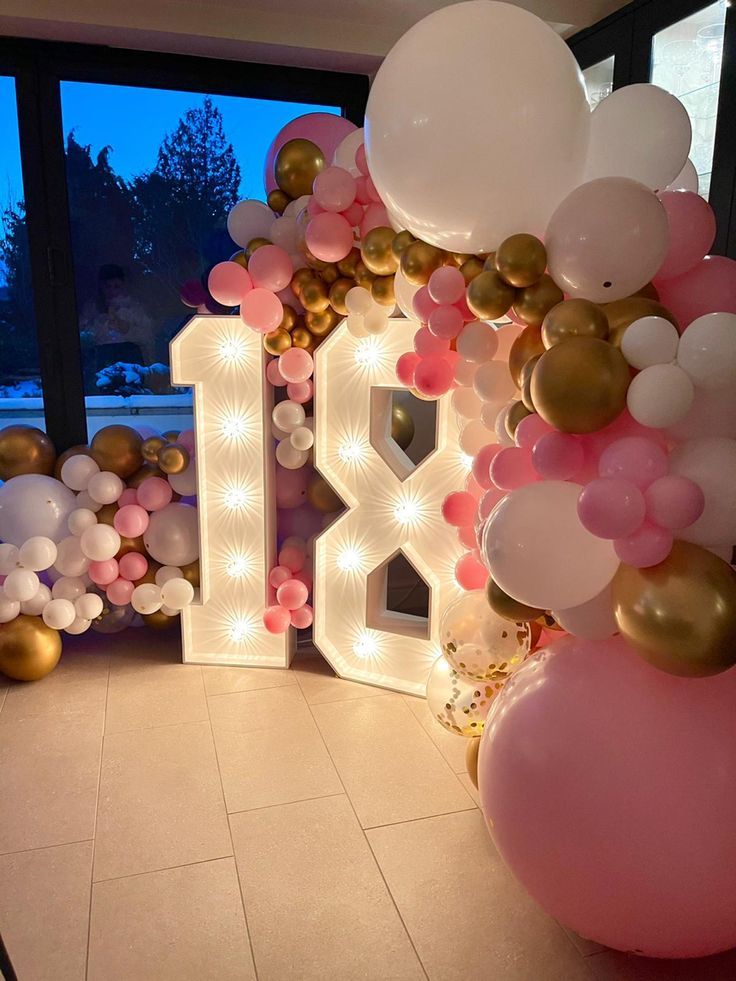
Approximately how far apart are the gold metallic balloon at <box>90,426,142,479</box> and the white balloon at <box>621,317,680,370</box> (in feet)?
6.26

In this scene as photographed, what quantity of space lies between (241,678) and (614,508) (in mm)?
1773

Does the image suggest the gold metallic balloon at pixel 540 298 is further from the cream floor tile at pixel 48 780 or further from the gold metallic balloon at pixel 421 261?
the cream floor tile at pixel 48 780

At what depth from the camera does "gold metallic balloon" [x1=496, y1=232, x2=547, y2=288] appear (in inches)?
56.8

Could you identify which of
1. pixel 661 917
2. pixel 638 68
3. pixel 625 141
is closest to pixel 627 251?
pixel 625 141

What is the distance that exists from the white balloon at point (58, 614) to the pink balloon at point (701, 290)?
2046mm

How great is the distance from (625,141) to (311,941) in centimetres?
169

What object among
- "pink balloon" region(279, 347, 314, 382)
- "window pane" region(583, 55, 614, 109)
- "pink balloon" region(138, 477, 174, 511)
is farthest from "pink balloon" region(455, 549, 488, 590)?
"window pane" region(583, 55, 614, 109)

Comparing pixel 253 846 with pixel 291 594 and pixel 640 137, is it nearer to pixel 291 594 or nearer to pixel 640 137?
pixel 291 594

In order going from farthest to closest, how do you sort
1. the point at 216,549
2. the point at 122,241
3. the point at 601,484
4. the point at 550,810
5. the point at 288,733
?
the point at 122,241 → the point at 216,549 → the point at 288,733 → the point at 550,810 → the point at 601,484

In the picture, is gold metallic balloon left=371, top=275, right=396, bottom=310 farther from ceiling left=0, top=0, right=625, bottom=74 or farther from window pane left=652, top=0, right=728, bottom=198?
ceiling left=0, top=0, right=625, bottom=74

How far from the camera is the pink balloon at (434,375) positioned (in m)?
1.91

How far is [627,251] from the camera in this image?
1317 mm

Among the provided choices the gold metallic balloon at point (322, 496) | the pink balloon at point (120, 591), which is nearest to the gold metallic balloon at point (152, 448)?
the pink balloon at point (120, 591)

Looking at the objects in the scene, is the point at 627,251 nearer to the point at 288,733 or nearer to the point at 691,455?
Answer: the point at 691,455
